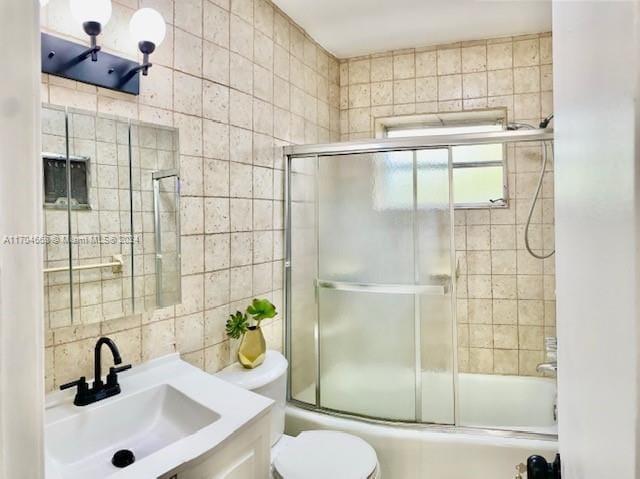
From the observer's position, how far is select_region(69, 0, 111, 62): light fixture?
1.18m

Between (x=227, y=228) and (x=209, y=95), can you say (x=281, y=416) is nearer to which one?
(x=227, y=228)

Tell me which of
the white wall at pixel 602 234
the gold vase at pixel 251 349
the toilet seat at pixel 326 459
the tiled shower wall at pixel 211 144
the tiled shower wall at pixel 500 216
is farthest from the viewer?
the tiled shower wall at pixel 500 216

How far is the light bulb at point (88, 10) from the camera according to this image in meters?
1.18

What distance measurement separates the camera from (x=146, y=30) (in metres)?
1.35

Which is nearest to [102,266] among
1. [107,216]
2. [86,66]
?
[107,216]

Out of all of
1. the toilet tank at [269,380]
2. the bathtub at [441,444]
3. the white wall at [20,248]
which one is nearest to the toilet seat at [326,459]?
the toilet tank at [269,380]

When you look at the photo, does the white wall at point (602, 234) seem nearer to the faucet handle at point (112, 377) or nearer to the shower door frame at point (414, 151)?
the faucet handle at point (112, 377)

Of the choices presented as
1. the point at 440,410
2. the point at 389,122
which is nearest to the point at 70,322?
the point at 440,410

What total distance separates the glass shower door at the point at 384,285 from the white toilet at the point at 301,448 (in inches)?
16.3

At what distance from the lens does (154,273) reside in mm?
1464

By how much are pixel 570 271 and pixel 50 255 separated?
126 cm

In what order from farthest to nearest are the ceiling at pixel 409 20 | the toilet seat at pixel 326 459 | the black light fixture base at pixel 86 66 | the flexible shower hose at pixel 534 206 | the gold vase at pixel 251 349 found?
the flexible shower hose at pixel 534 206, the ceiling at pixel 409 20, the gold vase at pixel 251 349, the toilet seat at pixel 326 459, the black light fixture base at pixel 86 66

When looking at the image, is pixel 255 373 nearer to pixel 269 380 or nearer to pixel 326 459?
pixel 269 380

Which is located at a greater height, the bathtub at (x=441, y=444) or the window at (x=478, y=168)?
the window at (x=478, y=168)
